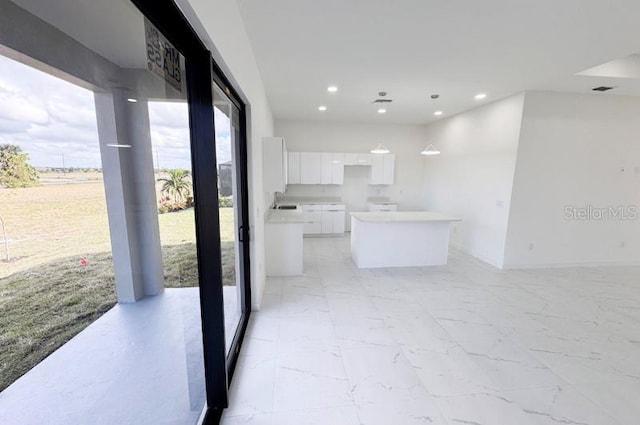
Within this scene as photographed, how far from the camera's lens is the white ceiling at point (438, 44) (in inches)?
82.6

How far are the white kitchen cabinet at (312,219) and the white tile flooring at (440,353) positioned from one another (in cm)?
243

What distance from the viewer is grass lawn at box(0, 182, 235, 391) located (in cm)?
62

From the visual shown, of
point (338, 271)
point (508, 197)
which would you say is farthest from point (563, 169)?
point (338, 271)

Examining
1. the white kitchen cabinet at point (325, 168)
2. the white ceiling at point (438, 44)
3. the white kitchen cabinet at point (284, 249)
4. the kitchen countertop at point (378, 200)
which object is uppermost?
the white ceiling at point (438, 44)

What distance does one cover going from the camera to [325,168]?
21.4 ft

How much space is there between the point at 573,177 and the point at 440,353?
4156 mm

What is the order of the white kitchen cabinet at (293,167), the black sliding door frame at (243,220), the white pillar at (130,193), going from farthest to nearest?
the white kitchen cabinet at (293,167) → the black sliding door frame at (243,220) → the white pillar at (130,193)

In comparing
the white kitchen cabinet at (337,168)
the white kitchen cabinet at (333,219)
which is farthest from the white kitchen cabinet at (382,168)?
the white kitchen cabinet at (333,219)

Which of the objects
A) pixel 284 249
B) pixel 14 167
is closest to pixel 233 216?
pixel 284 249

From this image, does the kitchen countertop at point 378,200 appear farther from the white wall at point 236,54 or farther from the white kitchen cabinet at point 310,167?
the white wall at point 236,54

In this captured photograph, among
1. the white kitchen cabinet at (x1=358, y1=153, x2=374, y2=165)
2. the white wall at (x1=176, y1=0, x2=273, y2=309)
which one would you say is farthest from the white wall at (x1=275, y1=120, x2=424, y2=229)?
the white wall at (x1=176, y1=0, x2=273, y2=309)

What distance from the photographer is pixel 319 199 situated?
692cm

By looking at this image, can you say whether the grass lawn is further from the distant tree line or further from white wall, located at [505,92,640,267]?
white wall, located at [505,92,640,267]

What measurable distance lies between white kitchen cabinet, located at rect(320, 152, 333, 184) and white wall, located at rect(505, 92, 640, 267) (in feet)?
12.1
